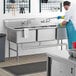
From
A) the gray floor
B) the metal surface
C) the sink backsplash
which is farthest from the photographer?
the sink backsplash

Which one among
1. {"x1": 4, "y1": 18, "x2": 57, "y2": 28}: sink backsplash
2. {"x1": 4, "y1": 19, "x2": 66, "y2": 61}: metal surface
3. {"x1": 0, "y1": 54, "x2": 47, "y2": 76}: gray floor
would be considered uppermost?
{"x1": 4, "y1": 18, "x2": 57, "y2": 28}: sink backsplash

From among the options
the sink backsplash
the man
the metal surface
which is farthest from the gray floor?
the man

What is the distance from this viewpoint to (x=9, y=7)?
19.8ft

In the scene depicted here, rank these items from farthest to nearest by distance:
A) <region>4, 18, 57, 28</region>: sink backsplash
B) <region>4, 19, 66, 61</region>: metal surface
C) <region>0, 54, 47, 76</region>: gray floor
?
<region>4, 18, 57, 28</region>: sink backsplash, <region>4, 19, 66, 61</region>: metal surface, <region>0, 54, 47, 76</region>: gray floor

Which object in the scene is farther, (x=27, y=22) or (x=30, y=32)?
(x=27, y=22)

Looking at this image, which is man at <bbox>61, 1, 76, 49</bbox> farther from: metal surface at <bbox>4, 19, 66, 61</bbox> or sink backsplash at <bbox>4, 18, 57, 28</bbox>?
sink backsplash at <bbox>4, 18, 57, 28</bbox>

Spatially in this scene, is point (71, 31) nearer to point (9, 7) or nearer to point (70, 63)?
point (9, 7)

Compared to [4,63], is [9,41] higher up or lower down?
higher up

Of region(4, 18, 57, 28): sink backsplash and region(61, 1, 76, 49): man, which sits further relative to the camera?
region(4, 18, 57, 28): sink backsplash

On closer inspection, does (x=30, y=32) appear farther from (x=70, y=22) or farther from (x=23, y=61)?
(x=70, y=22)

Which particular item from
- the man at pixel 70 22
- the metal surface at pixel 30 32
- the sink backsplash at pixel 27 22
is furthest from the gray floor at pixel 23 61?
the man at pixel 70 22

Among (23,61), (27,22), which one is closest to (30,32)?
(27,22)

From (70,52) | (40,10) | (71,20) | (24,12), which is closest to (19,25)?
(24,12)

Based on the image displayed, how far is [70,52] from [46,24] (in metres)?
3.65
